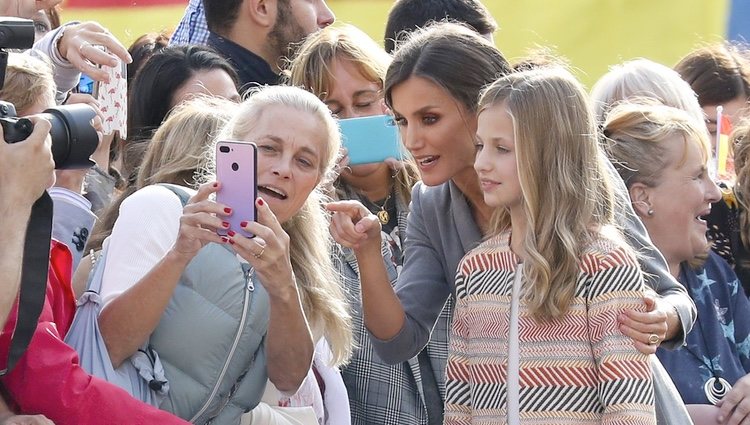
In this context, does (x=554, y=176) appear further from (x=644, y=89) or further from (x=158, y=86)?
(x=158, y=86)

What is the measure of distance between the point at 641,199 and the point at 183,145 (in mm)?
1410

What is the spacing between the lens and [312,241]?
131 inches

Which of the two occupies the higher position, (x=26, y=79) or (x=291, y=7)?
(x=26, y=79)

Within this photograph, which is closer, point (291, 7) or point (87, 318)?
point (87, 318)

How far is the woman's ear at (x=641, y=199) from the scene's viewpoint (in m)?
3.88

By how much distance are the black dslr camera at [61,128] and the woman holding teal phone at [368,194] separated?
1324 millimetres

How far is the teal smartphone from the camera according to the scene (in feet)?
12.9

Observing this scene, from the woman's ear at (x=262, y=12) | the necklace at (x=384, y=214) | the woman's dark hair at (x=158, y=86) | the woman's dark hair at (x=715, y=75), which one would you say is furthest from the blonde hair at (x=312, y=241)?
the woman's dark hair at (x=715, y=75)

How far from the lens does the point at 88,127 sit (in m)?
2.64

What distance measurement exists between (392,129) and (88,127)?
1.48m

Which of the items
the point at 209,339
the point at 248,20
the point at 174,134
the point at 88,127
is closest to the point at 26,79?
the point at 174,134

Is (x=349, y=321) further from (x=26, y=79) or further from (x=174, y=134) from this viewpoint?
(x=26, y=79)

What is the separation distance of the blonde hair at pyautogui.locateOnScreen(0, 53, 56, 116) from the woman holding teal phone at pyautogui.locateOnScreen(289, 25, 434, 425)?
37.3 inches

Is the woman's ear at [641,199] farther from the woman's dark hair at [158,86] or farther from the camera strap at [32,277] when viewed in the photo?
the camera strap at [32,277]
